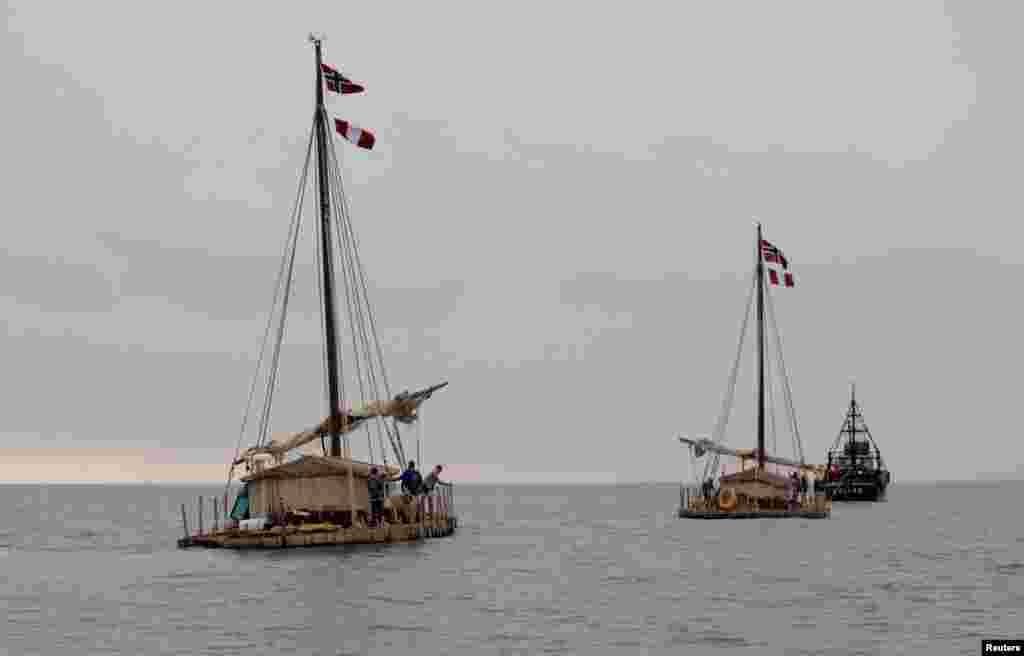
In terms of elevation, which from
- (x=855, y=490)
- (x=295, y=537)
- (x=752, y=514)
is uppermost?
(x=295, y=537)

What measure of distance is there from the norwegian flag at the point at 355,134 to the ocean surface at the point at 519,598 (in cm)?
1755

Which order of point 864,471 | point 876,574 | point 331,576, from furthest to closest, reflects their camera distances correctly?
point 864,471, point 876,574, point 331,576

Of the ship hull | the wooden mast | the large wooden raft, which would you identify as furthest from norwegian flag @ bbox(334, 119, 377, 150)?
the ship hull

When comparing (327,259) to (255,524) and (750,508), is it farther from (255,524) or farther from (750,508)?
(750,508)

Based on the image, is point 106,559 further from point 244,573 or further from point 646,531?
point 646,531

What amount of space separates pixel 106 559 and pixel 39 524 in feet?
205

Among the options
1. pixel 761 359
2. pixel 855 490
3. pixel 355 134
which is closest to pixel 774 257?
pixel 761 359

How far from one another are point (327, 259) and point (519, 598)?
772 inches

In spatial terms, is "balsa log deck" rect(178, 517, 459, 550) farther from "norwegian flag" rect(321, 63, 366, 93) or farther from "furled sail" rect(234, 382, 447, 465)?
"norwegian flag" rect(321, 63, 366, 93)

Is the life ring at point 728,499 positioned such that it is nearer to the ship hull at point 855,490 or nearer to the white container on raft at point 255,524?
the white container on raft at point 255,524

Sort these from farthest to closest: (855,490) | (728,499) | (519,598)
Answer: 1. (855,490)
2. (728,499)
3. (519,598)

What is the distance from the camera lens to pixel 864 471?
156375 millimetres

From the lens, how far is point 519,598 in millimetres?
46094

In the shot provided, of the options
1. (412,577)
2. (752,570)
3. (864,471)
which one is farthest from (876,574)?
(864,471)
